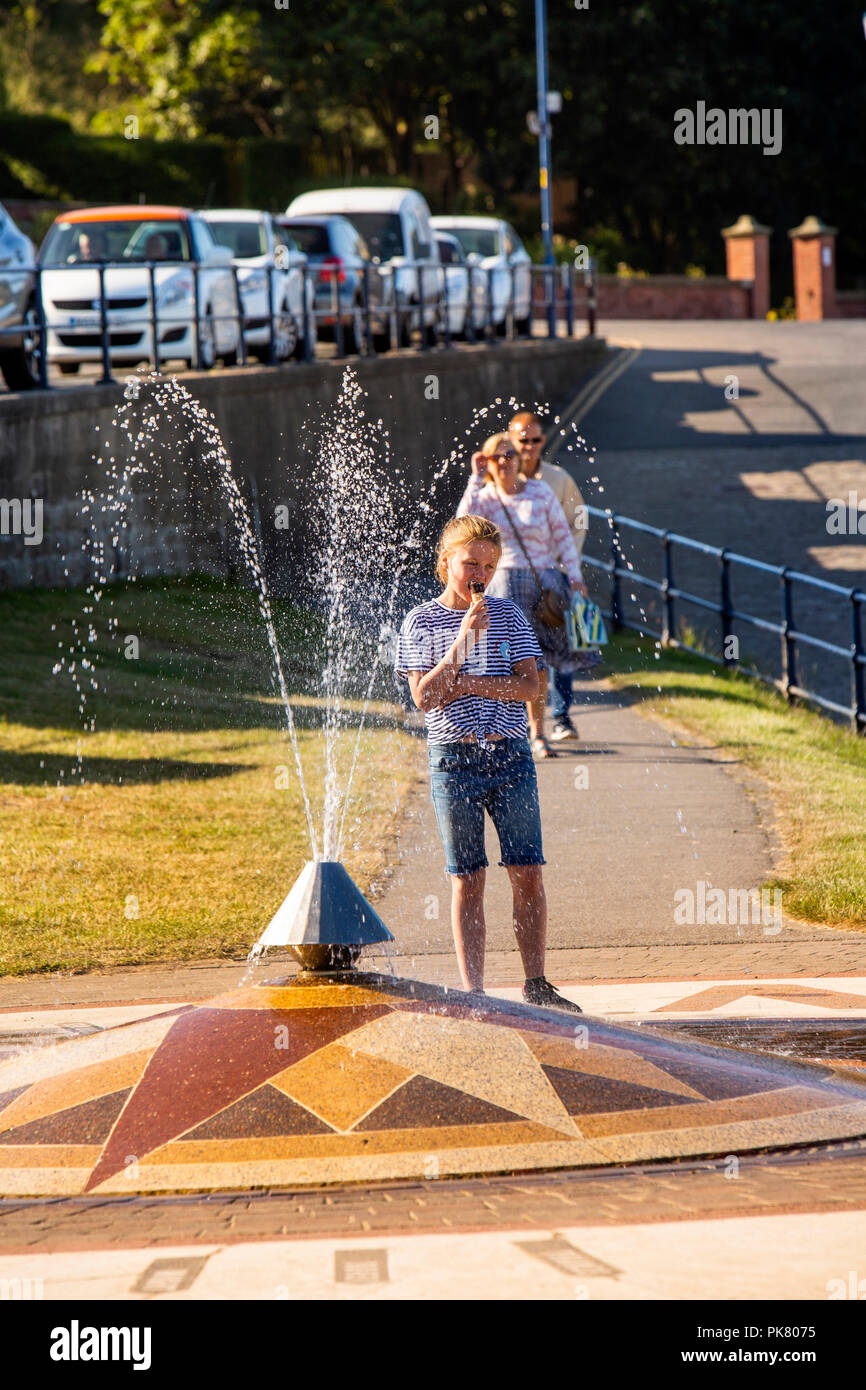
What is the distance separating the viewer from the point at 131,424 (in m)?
15.9

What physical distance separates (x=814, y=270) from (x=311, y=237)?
26276 millimetres

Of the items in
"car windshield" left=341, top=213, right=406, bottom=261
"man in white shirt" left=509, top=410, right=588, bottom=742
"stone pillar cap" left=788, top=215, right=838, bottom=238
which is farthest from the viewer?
"stone pillar cap" left=788, top=215, right=838, bottom=238

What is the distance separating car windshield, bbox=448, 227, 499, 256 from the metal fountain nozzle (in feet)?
84.5

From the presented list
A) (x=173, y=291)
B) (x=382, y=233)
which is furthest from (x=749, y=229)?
(x=173, y=291)

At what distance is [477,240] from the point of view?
1202 inches

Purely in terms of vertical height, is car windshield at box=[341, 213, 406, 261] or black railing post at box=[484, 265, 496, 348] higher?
car windshield at box=[341, 213, 406, 261]

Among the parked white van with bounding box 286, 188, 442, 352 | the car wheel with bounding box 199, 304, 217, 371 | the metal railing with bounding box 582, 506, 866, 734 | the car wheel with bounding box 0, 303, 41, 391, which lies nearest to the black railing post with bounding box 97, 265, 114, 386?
the car wheel with bounding box 0, 303, 41, 391

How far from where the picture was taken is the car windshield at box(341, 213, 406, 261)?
25.1 m

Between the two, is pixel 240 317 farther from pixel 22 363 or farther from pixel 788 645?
pixel 788 645

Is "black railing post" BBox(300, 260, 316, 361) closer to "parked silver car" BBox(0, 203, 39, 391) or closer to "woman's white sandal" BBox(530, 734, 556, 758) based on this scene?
"parked silver car" BBox(0, 203, 39, 391)

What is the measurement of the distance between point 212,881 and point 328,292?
52.0 ft

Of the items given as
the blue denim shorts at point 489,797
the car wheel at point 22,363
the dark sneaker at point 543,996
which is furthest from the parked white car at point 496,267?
the dark sneaker at point 543,996

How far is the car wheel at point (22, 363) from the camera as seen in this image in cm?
1577
